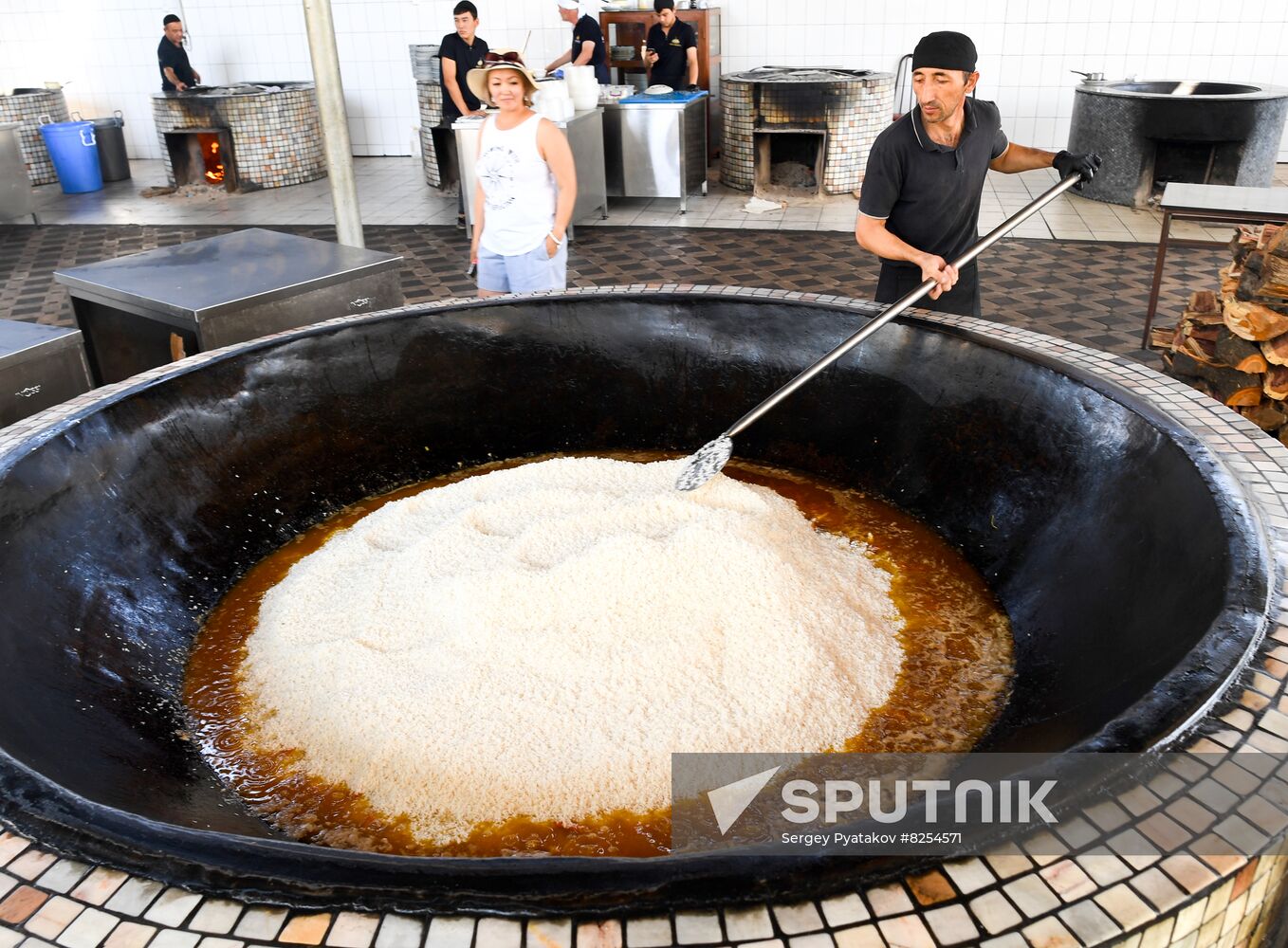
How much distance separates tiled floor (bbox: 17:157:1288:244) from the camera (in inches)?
260

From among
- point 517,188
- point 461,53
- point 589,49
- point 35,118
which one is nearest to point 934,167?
point 517,188

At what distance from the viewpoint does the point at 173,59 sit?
8664mm

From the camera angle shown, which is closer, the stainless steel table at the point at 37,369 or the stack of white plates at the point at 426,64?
the stainless steel table at the point at 37,369

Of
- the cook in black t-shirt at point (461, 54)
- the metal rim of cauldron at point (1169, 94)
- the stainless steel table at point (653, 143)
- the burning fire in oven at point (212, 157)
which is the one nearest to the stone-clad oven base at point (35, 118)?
the burning fire in oven at point (212, 157)

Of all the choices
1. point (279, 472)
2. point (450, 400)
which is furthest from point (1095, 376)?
point (279, 472)

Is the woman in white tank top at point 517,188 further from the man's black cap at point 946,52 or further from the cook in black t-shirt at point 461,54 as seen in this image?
the cook in black t-shirt at point 461,54

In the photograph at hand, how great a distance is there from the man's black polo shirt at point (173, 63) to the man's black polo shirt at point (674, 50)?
439 centimetres

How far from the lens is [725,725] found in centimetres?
160

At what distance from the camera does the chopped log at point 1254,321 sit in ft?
11.2

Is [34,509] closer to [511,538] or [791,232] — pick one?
[511,538]

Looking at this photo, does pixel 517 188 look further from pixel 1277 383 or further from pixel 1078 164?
pixel 1277 383

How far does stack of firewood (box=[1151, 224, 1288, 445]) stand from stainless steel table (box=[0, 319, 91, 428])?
12.9 ft

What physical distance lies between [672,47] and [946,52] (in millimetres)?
5652

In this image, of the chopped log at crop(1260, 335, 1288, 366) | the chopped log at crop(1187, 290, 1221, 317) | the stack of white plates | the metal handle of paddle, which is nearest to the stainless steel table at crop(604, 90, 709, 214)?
the stack of white plates
